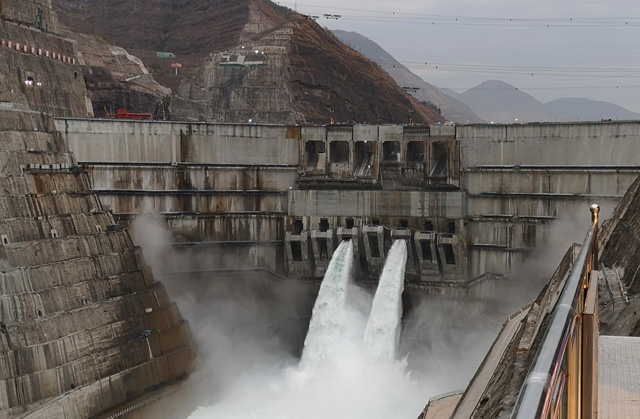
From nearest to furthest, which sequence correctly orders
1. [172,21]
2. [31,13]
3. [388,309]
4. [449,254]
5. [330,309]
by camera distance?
1. [388,309]
2. [449,254]
3. [330,309]
4. [31,13]
5. [172,21]

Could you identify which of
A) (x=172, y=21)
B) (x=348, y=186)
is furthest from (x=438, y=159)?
(x=172, y=21)

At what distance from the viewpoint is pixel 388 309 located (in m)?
35.2

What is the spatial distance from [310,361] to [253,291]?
18.7 ft

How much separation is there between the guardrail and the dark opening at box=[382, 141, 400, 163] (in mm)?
31637

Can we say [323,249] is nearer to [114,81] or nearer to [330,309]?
[330,309]

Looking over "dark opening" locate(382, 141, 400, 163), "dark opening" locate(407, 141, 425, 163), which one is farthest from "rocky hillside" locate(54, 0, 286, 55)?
"dark opening" locate(407, 141, 425, 163)

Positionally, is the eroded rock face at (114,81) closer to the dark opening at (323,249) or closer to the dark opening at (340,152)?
the dark opening at (340,152)

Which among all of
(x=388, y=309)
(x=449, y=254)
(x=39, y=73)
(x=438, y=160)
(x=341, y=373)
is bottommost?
(x=341, y=373)

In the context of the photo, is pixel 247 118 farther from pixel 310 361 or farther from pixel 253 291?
pixel 310 361

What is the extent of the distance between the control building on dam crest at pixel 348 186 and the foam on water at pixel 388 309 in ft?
2.62

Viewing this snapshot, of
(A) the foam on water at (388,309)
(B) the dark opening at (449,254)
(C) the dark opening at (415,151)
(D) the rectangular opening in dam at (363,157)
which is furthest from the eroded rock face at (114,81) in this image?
(B) the dark opening at (449,254)

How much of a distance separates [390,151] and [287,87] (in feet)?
101

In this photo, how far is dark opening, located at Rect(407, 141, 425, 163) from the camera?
3794 centimetres

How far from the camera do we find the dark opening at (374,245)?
→ 3647 cm
